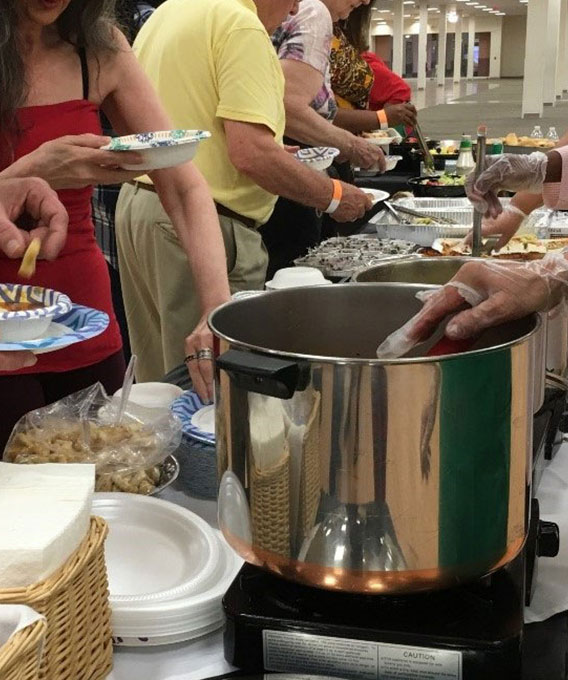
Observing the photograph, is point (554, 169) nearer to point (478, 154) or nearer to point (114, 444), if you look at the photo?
point (478, 154)

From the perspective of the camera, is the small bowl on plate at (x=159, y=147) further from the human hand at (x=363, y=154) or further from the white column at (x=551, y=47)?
the white column at (x=551, y=47)

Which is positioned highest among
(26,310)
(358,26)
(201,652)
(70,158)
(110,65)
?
(358,26)

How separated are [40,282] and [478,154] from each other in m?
0.77

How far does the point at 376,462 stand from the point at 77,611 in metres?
0.24

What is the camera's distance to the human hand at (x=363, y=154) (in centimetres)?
306

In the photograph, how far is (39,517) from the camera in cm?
64

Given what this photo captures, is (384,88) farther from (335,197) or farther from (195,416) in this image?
(195,416)

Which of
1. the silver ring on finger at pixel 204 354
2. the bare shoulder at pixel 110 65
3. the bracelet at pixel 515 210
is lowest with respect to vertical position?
the silver ring on finger at pixel 204 354

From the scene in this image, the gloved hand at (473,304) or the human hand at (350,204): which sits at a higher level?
the gloved hand at (473,304)

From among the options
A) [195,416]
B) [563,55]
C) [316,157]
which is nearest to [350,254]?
[316,157]

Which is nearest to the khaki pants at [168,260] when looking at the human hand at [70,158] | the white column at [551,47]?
the human hand at [70,158]

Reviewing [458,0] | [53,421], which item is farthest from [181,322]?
[458,0]

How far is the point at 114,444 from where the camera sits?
3.46 ft

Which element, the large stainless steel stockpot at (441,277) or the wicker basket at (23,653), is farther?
the large stainless steel stockpot at (441,277)
